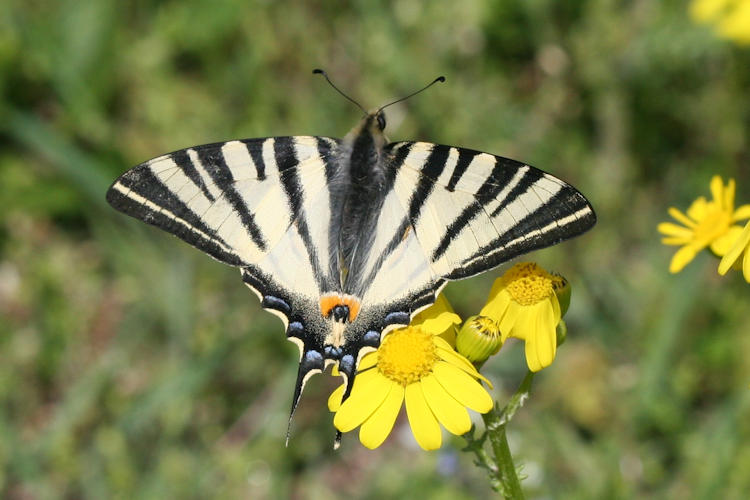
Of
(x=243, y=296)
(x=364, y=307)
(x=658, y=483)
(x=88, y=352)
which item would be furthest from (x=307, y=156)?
(x=88, y=352)

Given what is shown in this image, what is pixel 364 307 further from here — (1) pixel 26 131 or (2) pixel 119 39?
(2) pixel 119 39

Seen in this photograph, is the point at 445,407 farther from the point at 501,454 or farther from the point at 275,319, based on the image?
the point at 275,319

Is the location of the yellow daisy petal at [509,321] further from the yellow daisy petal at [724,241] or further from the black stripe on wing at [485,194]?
the yellow daisy petal at [724,241]

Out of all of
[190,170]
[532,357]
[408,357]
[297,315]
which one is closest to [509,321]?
[532,357]

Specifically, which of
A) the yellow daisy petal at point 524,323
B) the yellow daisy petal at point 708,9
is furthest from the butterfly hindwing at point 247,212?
the yellow daisy petal at point 708,9

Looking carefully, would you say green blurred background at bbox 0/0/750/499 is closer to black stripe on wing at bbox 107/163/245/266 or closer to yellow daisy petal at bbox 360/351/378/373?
yellow daisy petal at bbox 360/351/378/373
